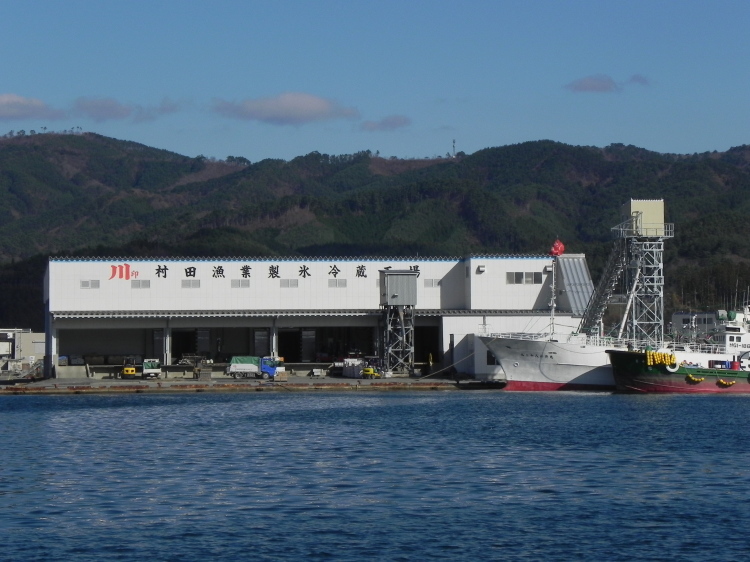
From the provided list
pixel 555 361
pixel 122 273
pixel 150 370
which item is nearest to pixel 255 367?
pixel 150 370

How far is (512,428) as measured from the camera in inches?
1981

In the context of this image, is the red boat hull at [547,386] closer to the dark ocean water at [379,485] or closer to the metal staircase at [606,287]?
the metal staircase at [606,287]

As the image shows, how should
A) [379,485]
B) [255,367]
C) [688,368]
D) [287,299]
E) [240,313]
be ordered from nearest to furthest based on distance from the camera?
[379,485]
[688,368]
[240,313]
[255,367]
[287,299]

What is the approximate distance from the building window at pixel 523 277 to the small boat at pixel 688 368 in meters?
13.6

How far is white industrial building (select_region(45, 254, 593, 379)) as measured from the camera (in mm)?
79562

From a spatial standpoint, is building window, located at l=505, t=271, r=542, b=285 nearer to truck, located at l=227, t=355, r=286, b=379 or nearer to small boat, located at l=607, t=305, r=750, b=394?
small boat, located at l=607, t=305, r=750, b=394

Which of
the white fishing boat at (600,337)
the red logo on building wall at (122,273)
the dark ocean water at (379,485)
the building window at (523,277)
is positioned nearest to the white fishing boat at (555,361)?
the white fishing boat at (600,337)

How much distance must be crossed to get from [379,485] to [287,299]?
47813 millimetres

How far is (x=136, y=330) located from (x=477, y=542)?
62204 mm

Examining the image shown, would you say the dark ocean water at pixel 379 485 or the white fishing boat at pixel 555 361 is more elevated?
the white fishing boat at pixel 555 361

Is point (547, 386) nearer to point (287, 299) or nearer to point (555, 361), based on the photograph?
point (555, 361)

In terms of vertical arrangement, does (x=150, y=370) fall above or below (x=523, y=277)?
below

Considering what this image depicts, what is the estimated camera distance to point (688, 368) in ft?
228

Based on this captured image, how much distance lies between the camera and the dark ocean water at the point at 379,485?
26.7 metres
